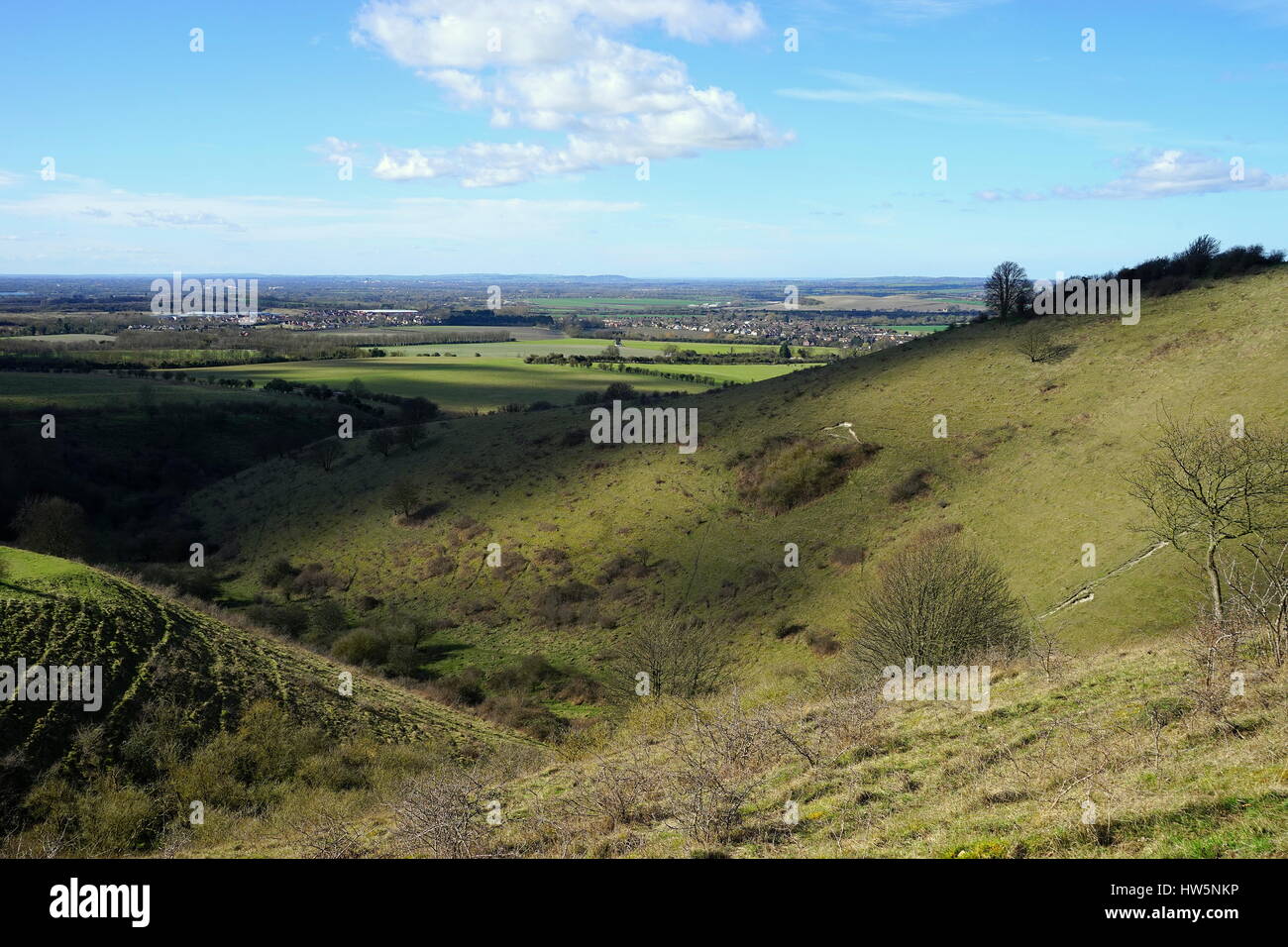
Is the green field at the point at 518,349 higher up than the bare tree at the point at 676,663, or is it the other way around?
the green field at the point at 518,349

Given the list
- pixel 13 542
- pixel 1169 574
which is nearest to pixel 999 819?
pixel 1169 574

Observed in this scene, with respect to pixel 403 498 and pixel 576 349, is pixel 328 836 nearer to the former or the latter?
pixel 403 498

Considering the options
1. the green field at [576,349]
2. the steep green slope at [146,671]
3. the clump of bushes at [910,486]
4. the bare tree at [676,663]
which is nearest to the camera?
the steep green slope at [146,671]

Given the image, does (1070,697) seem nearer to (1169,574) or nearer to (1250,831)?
(1250,831)

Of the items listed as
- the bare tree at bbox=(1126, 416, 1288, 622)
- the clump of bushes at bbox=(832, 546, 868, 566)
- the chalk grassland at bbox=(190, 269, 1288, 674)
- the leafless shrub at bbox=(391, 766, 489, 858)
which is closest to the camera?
the leafless shrub at bbox=(391, 766, 489, 858)

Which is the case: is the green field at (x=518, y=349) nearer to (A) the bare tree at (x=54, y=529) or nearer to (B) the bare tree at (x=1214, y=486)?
(A) the bare tree at (x=54, y=529)

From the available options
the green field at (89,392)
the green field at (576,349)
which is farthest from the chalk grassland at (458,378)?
the green field at (89,392)

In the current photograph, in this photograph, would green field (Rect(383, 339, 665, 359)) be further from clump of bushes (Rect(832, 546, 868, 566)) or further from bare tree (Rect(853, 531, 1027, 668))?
bare tree (Rect(853, 531, 1027, 668))

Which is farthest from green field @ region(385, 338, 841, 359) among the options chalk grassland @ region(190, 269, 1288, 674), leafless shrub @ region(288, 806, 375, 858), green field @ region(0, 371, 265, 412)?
leafless shrub @ region(288, 806, 375, 858)
